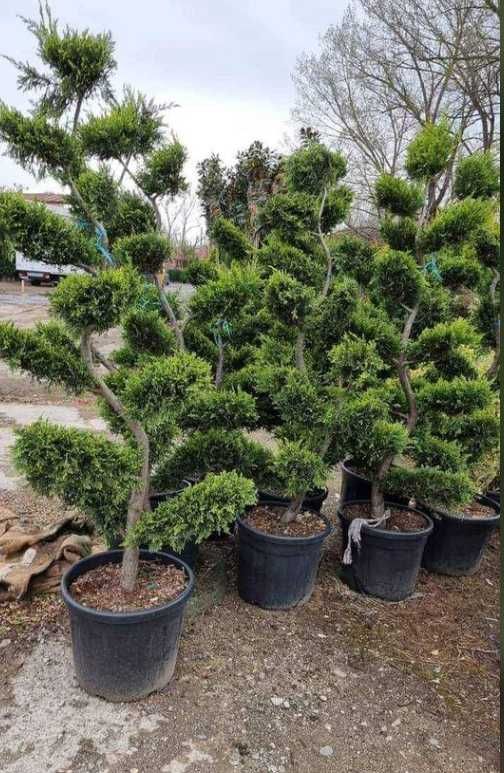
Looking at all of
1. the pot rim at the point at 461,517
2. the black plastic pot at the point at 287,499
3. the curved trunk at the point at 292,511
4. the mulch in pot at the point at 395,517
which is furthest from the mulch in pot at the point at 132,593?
the pot rim at the point at 461,517

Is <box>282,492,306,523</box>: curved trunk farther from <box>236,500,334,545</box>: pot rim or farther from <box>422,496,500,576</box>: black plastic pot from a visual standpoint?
<box>422,496,500,576</box>: black plastic pot

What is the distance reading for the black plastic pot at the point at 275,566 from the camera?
2.46 meters

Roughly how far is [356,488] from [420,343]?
125cm

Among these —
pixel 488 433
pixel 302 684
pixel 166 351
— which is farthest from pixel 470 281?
pixel 302 684

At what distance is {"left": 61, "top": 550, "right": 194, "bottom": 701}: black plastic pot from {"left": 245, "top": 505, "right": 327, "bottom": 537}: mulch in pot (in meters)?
0.69

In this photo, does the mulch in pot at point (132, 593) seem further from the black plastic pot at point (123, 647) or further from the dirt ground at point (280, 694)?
the dirt ground at point (280, 694)

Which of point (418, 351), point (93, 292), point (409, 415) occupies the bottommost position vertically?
point (409, 415)

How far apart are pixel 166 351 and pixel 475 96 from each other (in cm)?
1191

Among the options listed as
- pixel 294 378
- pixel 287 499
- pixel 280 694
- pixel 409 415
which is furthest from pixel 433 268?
pixel 280 694

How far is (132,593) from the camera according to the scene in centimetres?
202

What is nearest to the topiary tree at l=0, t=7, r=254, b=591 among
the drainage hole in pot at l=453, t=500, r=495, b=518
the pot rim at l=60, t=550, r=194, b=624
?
the pot rim at l=60, t=550, r=194, b=624

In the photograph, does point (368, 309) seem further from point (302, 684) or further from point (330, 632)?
point (302, 684)

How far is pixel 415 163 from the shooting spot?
8.64 ft

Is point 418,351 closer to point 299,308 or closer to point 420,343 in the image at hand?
point 420,343
